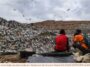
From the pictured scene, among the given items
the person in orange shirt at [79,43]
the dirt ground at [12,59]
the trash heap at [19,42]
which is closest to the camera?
the dirt ground at [12,59]

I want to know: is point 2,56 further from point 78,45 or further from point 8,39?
point 8,39

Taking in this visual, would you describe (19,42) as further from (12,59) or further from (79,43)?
(12,59)

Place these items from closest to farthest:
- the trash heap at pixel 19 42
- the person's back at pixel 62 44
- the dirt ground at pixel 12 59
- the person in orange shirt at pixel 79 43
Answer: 1. the dirt ground at pixel 12 59
2. the person in orange shirt at pixel 79 43
3. the person's back at pixel 62 44
4. the trash heap at pixel 19 42

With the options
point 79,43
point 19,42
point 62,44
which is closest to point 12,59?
point 62,44

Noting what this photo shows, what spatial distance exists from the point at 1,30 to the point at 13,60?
12559 millimetres

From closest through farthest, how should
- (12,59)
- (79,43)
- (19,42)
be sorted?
(12,59), (79,43), (19,42)

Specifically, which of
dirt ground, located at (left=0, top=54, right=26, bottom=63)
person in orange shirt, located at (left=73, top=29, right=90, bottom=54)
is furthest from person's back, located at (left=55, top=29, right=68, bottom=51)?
dirt ground, located at (left=0, top=54, right=26, bottom=63)

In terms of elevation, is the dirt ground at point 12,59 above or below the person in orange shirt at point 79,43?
below

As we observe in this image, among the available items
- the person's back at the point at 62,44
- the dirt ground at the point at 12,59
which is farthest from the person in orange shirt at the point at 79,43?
the dirt ground at the point at 12,59

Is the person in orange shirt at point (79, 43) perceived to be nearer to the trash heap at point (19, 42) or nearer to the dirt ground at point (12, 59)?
the dirt ground at point (12, 59)

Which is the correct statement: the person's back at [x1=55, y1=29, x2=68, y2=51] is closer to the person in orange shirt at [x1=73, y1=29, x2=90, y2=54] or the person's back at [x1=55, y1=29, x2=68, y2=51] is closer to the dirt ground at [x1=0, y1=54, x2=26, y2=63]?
the person in orange shirt at [x1=73, y1=29, x2=90, y2=54]

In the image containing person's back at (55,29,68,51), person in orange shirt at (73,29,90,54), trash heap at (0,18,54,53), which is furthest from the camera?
trash heap at (0,18,54,53)

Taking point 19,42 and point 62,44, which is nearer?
point 62,44

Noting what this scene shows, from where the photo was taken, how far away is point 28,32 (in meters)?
25.7
